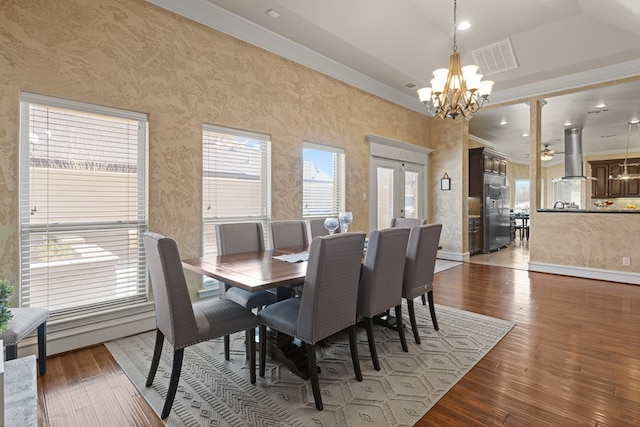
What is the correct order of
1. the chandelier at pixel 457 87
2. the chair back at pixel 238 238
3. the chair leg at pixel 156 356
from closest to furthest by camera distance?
the chair leg at pixel 156 356
the chair back at pixel 238 238
the chandelier at pixel 457 87

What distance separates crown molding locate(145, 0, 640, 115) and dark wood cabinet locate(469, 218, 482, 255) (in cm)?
261

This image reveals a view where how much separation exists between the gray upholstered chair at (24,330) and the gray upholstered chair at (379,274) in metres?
2.08

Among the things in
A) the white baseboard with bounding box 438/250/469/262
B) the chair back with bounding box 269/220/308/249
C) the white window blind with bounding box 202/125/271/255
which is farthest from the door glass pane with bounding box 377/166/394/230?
the chair back with bounding box 269/220/308/249

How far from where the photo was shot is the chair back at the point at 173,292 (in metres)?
1.81

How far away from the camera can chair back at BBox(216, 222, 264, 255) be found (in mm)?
2955

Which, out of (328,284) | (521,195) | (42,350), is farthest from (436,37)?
(521,195)

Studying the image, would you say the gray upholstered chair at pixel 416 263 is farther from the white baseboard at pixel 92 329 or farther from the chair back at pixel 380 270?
the white baseboard at pixel 92 329

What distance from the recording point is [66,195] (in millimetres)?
2656

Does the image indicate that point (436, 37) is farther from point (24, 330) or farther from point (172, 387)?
point (24, 330)

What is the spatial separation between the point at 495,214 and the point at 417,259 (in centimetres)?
619

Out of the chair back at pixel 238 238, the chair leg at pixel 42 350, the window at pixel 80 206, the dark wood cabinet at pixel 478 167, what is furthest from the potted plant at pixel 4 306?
the dark wood cabinet at pixel 478 167

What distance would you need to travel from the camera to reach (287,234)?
343 centimetres

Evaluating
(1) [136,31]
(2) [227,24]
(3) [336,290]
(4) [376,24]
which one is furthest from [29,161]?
(4) [376,24]

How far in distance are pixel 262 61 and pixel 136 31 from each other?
138 centimetres
